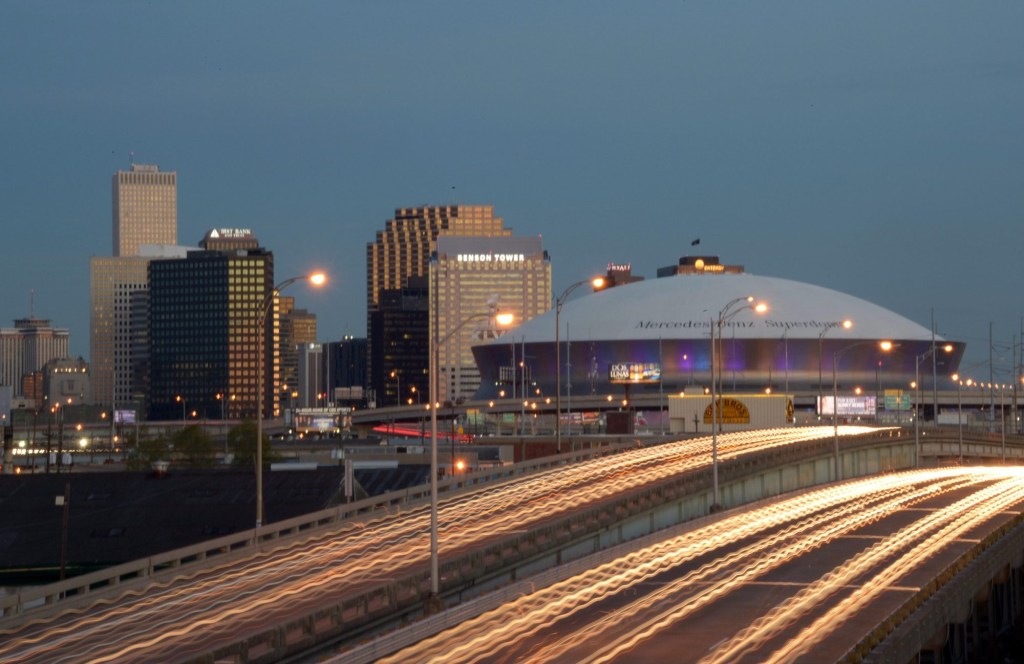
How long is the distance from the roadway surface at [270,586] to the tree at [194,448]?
2619 inches

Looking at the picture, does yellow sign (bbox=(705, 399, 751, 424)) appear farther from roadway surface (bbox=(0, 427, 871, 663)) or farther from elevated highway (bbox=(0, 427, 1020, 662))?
roadway surface (bbox=(0, 427, 871, 663))

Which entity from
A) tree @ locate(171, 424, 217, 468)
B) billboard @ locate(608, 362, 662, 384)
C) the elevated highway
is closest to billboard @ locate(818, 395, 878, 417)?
billboard @ locate(608, 362, 662, 384)

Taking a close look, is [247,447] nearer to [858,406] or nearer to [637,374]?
[858,406]

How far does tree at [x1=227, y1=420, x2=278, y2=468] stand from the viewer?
4812 inches

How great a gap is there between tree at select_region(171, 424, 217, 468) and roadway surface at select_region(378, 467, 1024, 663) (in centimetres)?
7250

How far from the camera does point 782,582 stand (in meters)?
40.4

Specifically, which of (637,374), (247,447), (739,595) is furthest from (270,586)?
(637,374)

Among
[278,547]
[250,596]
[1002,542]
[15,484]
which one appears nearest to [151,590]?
[250,596]

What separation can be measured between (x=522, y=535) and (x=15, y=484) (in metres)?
40.8

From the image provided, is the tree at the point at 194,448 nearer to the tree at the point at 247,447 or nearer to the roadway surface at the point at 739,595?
the tree at the point at 247,447

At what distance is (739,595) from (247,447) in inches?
3917

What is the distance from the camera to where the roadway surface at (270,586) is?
28.3 meters

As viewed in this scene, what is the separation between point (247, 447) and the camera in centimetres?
13362

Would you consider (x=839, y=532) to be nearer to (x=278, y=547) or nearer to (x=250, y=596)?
(x=278, y=547)
